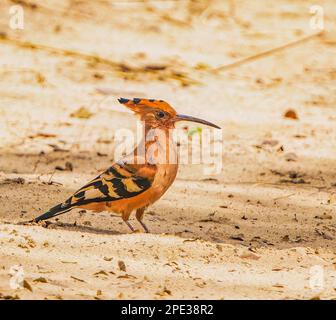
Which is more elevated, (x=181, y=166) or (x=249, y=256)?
(x=181, y=166)

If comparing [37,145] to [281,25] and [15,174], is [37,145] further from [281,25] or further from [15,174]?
[281,25]

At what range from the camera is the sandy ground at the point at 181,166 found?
13.3ft

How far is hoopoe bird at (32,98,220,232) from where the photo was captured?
4.30 m

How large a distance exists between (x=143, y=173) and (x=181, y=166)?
192 cm

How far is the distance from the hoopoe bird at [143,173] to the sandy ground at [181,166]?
17 cm

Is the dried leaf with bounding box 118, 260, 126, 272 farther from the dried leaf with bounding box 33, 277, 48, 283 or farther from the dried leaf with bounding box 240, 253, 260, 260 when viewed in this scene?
the dried leaf with bounding box 240, 253, 260, 260

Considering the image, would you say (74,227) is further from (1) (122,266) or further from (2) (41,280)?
(2) (41,280)

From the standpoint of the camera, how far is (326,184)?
5.90 meters

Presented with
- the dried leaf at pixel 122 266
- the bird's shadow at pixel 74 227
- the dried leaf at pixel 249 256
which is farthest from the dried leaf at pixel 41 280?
the dried leaf at pixel 249 256

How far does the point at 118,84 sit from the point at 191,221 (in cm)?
313

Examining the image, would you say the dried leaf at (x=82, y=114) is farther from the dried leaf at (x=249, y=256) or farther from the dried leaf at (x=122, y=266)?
the dried leaf at (x=122, y=266)

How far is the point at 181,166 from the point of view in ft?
20.3

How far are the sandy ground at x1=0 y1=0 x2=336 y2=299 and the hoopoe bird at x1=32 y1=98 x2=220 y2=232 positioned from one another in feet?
0.55

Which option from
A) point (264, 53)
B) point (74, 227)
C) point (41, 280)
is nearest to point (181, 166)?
point (74, 227)
